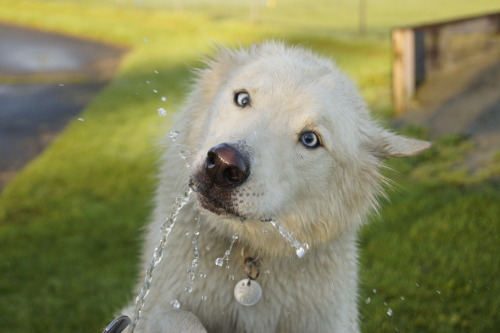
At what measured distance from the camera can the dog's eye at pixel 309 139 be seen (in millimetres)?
3195

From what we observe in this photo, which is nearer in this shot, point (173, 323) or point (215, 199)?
point (215, 199)

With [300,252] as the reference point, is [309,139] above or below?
above

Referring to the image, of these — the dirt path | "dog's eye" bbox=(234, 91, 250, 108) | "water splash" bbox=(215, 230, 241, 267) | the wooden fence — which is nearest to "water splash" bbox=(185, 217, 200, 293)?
"water splash" bbox=(215, 230, 241, 267)

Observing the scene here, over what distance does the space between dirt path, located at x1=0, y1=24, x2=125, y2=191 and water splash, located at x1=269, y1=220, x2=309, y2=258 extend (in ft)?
17.5

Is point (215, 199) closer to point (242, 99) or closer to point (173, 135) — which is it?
point (242, 99)

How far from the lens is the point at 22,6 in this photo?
21.7 meters

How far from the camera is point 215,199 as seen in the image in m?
2.87

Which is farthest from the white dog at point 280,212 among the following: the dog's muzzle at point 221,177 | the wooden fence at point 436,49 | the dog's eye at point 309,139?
the wooden fence at point 436,49

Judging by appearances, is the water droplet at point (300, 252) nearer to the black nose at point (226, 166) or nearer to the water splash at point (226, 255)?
the water splash at point (226, 255)

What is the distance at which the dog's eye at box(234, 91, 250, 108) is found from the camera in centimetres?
331

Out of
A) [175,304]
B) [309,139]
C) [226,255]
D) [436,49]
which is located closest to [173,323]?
[175,304]

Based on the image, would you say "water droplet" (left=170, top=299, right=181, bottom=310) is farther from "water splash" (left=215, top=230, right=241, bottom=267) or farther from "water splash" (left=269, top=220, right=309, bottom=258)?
"water splash" (left=269, top=220, right=309, bottom=258)

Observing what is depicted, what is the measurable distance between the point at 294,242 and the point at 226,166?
2.83 feet

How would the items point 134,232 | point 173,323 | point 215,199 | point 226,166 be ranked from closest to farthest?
point 226,166
point 215,199
point 173,323
point 134,232
